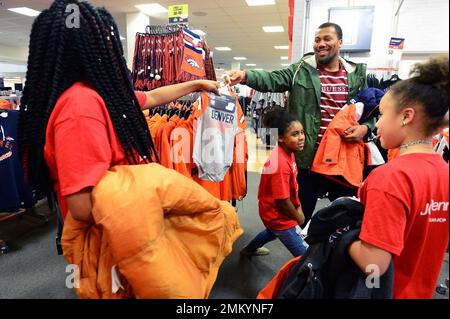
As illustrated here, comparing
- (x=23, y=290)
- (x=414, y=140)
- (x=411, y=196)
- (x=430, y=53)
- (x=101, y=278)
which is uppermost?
(x=430, y=53)

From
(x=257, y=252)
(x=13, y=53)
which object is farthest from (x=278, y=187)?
(x=13, y=53)

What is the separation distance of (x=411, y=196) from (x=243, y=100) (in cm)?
956

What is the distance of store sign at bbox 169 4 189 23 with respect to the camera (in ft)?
8.89

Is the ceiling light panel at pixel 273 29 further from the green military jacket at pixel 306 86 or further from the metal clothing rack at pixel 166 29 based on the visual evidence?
the green military jacket at pixel 306 86

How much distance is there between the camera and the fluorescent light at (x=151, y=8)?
7136 millimetres

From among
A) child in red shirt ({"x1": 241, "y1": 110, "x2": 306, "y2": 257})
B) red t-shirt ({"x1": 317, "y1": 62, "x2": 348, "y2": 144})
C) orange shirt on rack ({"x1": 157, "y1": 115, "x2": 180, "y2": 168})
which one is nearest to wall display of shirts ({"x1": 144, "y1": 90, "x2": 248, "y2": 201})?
orange shirt on rack ({"x1": 157, "y1": 115, "x2": 180, "y2": 168})

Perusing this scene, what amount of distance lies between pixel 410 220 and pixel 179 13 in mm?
2769

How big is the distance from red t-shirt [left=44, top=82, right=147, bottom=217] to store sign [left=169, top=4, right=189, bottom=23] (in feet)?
7.30

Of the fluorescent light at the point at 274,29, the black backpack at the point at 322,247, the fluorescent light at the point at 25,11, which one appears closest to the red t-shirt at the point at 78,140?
the black backpack at the point at 322,247

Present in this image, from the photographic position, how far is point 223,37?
10.9 metres

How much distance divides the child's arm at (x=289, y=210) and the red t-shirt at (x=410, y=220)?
3.86 ft
